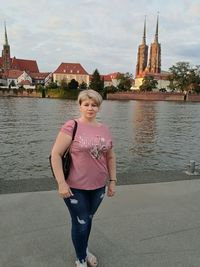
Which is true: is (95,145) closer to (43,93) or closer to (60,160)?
(60,160)

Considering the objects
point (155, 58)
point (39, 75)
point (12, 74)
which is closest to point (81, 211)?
point (12, 74)

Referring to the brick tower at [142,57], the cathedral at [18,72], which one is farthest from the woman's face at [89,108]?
the brick tower at [142,57]

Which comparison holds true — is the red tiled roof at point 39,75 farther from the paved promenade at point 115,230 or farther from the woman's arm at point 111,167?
the woman's arm at point 111,167

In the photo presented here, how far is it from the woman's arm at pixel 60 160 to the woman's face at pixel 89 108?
0.81 ft

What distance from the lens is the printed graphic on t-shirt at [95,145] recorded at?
258cm

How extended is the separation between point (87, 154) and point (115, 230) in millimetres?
1376

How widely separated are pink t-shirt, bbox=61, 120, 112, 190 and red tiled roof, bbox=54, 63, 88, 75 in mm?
139082

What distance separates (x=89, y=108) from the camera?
2.68 metres


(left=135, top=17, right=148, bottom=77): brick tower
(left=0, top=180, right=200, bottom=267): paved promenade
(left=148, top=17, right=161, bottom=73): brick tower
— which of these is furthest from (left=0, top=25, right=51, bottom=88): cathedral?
(left=0, top=180, right=200, bottom=267): paved promenade

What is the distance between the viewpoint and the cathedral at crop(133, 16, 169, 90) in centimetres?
13862

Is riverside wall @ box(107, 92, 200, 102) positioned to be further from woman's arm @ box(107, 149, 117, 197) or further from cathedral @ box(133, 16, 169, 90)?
woman's arm @ box(107, 149, 117, 197)

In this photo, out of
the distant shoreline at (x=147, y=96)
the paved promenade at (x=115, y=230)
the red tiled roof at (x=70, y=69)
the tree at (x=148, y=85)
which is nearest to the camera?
the paved promenade at (x=115, y=230)

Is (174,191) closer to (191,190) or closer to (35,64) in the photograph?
(191,190)

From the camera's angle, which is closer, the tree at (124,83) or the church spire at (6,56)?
the tree at (124,83)
